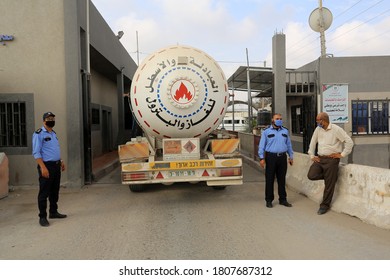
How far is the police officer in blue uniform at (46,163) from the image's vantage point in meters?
5.41

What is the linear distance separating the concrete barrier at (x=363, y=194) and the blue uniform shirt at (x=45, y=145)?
4.76m

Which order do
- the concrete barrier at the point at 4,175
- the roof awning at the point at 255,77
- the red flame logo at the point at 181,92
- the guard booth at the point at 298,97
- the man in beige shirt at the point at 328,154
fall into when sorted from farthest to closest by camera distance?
the roof awning at the point at 255,77, the guard booth at the point at 298,97, the concrete barrier at the point at 4,175, the red flame logo at the point at 181,92, the man in beige shirt at the point at 328,154

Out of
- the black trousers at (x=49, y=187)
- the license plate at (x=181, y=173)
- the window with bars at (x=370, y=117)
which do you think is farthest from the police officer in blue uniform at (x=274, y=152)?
the window with bars at (x=370, y=117)

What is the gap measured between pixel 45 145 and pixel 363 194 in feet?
16.5

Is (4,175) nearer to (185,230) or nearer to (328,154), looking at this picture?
(185,230)

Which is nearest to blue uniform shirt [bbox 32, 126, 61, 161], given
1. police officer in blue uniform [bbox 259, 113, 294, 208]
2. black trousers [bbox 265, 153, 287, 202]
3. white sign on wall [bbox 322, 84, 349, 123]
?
police officer in blue uniform [bbox 259, 113, 294, 208]

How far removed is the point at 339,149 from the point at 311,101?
23.6 ft

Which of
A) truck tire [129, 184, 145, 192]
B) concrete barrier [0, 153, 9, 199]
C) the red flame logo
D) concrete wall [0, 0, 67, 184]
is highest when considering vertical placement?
concrete wall [0, 0, 67, 184]

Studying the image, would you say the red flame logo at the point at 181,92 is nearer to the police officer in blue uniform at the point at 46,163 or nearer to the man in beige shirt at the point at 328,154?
the police officer in blue uniform at the point at 46,163

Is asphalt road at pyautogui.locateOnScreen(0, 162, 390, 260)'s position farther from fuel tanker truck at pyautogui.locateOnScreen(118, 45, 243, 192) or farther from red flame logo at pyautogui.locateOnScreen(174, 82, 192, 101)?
red flame logo at pyautogui.locateOnScreen(174, 82, 192, 101)

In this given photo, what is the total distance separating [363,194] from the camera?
541cm

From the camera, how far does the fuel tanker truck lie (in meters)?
6.21

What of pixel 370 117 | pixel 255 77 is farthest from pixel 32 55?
pixel 255 77

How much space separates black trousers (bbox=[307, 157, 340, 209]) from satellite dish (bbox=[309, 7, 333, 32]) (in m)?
10.3
